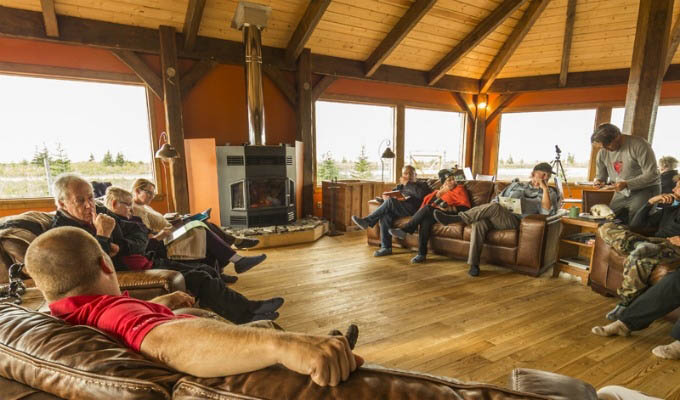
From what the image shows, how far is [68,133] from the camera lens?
418 cm

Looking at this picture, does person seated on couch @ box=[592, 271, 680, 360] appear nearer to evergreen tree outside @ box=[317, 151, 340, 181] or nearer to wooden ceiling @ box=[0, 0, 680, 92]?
wooden ceiling @ box=[0, 0, 680, 92]

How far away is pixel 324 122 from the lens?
5.93 metres

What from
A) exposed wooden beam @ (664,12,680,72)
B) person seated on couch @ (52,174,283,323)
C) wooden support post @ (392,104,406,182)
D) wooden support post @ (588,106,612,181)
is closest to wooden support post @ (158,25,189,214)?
person seated on couch @ (52,174,283,323)

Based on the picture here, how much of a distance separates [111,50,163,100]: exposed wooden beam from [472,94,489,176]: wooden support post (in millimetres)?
6171

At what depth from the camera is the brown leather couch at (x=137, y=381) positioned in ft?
1.74

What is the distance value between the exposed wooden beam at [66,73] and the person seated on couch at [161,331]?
432 centimetres

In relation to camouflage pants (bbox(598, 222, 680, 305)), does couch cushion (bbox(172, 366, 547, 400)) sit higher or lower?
higher

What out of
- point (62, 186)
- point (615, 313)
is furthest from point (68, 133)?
point (615, 313)

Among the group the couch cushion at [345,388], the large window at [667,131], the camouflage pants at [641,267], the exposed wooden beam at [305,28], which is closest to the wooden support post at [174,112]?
the exposed wooden beam at [305,28]

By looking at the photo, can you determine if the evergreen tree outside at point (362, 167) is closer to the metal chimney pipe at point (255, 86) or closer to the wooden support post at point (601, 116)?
the metal chimney pipe at point (255, 86)

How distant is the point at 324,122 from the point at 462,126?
3.41 m

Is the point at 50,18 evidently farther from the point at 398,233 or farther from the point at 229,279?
the point at 398,233

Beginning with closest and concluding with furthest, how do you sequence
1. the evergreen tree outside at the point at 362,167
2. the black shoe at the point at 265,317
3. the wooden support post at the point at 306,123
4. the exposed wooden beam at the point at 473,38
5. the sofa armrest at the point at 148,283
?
the sofa armrest at the point at 148,283 → the black shoe at the point at 265,317 → the exposed wooden beam at the point at 473,38 → the wooden support post at the point at 306,123 → the evergreen tree outside at the point at 362,167

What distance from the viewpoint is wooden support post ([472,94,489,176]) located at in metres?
7.38
